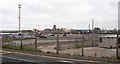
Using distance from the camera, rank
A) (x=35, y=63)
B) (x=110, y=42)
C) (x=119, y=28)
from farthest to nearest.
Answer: (x=110, y=42), (x=119, y=28), (x=35, y=63)

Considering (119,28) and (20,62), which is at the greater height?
(119,28)

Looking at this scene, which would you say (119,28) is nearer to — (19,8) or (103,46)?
(19,8)

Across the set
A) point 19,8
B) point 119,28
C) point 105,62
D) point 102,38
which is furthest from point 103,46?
point 105,62

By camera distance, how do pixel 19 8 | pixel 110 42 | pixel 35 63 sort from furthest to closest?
pixel 110 42 → pixel 19 8 → pixel 35 63

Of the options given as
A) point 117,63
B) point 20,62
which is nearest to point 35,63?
point 20,62

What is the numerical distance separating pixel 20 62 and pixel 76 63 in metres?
3.46

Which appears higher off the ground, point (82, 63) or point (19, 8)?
point (19, 8)

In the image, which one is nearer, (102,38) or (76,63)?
(76,63)

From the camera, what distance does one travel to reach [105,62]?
16375 millimetres

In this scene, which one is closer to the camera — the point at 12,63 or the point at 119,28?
the point at 12,63

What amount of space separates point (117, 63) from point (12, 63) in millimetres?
6368

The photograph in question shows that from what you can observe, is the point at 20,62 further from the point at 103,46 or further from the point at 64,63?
the point at 103,46

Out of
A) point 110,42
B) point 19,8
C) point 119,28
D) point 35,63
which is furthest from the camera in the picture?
point 110,42

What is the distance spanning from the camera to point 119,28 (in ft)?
68.3
